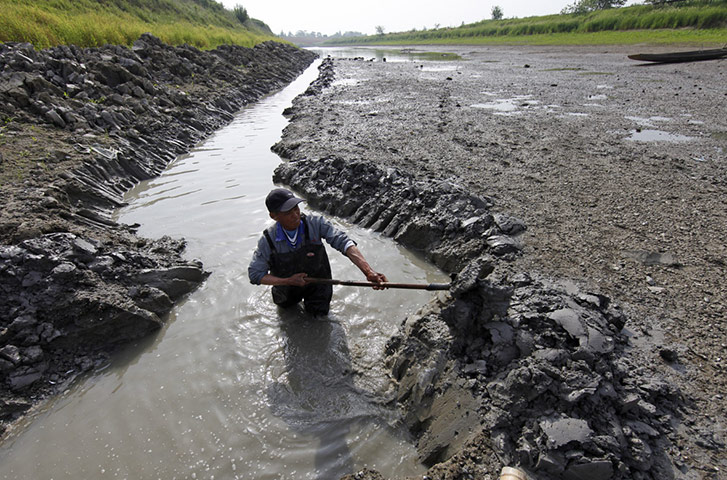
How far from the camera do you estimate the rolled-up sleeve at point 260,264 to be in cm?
375

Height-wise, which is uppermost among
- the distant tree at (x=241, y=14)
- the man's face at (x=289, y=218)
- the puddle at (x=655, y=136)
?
the distant tree at (x=241, y=14)

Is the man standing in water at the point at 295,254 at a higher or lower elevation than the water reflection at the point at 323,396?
higher

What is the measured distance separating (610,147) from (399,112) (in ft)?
20.7

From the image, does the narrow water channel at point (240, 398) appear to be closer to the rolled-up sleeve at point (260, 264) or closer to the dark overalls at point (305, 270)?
the dark overalls at point (305, 270)

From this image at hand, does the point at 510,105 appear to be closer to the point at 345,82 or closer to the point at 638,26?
the point at 345,82

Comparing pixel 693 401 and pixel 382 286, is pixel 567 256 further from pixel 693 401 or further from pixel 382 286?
pixel 382 286

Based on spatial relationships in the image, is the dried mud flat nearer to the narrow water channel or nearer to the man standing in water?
the narrow water channel

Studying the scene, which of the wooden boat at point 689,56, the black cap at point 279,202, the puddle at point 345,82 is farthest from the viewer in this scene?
the puddle at point 345,82

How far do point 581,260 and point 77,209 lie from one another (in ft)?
23.1

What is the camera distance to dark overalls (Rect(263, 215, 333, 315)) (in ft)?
13.1

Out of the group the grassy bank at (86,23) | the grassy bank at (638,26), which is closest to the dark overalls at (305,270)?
Answer: the grassy bank at (86,23)

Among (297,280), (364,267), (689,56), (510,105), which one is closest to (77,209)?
(297,280)

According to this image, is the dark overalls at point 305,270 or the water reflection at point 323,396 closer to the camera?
the water reflection at point 323,396

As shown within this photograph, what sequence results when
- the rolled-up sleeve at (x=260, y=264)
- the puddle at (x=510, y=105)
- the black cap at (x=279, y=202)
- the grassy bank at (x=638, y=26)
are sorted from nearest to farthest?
the black cap at (x=279, y=202) < the rolled-up sleeve at (x=260, y=264) < the puddle at (x=510, y=105) < the grassy bank at (x=638, y=26)
